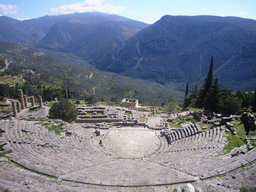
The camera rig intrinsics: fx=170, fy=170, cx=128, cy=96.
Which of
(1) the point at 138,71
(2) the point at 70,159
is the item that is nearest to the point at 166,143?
(2) the point at 70,159

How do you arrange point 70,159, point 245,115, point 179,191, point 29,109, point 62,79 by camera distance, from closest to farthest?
point 179,191 < point 70,159 < point 245,115 < point 29,109 < point 62,79

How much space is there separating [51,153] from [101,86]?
99.8m

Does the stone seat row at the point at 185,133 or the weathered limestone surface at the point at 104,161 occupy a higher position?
the weathered limestone surface at the point at 104,161

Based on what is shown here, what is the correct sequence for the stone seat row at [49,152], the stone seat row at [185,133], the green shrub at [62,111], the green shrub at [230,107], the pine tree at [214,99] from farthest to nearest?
the pine tree at [214,99], the green shrub at [62,111], the green shrub at [230,107], the stone seat row at [185,133], the stone seat row at [49,152]

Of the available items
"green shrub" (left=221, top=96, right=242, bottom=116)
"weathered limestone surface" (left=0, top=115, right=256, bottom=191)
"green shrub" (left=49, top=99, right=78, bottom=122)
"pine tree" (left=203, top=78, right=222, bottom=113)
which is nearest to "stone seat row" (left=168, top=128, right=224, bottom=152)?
"weathered limestone surface" (left=0, top=115, right=256, bottom=191)

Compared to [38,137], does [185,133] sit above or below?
below

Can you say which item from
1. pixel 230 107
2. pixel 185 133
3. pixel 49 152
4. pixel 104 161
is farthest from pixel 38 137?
pixel 230 107

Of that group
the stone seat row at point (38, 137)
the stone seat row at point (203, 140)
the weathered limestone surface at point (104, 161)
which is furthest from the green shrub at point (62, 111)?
the stone seat row at point (203, 140)

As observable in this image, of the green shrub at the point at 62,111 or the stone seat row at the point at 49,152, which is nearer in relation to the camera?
the stone seat row at the point at 49,152

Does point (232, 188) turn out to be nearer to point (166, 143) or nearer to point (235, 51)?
point (166, 143)

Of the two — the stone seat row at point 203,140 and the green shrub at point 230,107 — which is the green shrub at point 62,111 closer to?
the stone seat row at point 203,140

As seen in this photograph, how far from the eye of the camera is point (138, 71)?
198500 mm

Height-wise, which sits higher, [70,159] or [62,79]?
[70,159]

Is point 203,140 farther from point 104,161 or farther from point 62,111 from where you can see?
point 62,111
